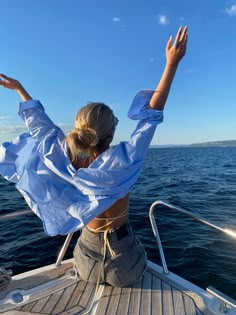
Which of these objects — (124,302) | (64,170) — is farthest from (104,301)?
(64,170)

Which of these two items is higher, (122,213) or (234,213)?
(122,213)

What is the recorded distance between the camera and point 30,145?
260 cm

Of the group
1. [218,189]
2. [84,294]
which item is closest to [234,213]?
[218,189]

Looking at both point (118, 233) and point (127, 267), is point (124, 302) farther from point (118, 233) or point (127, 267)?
point (118, 233)

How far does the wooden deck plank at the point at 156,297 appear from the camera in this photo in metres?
2.56

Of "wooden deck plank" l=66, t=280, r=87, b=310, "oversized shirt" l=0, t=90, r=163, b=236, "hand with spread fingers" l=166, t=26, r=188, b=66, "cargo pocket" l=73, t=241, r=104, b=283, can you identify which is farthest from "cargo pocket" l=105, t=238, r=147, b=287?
"hand with spread fingers" l=166, t=26, r=188, b=66

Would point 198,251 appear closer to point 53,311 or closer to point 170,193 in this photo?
point 53,311

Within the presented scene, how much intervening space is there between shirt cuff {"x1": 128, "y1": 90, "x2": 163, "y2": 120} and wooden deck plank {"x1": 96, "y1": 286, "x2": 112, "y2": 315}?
5.15ft

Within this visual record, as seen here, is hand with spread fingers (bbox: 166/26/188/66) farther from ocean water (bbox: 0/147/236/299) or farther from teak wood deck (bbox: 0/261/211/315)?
ocean water (bbox: 0/147/236/299)

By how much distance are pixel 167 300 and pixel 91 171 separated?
4.62 feet

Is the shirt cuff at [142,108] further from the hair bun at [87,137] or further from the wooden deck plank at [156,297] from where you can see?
the wooden deck plank at [156,297]

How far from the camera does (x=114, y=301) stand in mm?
2666

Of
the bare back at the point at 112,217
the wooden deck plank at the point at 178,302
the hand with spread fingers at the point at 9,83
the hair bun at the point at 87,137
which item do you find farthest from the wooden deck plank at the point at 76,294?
the hand with spread fingers at the point at 9,83

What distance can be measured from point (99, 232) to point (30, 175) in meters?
0.75
